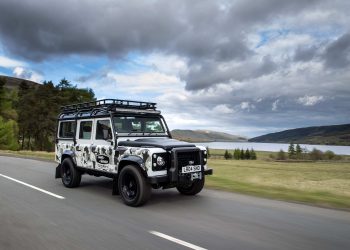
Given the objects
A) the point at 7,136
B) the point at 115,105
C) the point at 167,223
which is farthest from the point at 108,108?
the point at 7,136

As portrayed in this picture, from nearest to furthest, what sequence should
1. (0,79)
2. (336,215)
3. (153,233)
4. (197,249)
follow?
(197,249) < (153,233) < (336,215) < (0,79)

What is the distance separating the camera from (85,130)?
10945 mm

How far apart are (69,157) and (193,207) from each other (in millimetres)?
5072

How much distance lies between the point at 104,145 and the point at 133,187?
1722 mm

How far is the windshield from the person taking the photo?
9828 mm

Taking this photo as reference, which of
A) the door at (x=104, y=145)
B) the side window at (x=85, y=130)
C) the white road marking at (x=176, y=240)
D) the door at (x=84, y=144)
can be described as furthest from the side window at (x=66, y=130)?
the white road marking at (x=176, y=240)

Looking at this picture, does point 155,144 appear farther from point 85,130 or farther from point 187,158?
point 85,130

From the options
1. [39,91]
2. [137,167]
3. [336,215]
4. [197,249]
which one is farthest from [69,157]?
[39,91]

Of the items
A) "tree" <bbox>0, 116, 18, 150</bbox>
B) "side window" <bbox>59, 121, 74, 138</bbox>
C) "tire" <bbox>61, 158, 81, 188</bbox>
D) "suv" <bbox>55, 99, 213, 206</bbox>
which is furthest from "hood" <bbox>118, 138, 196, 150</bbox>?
"tree" <bbox>0, 116, 18, 150</bbox>

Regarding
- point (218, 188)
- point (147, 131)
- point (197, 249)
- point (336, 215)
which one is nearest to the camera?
point (197, 249)

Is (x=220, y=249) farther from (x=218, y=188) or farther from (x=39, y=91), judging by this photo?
(x=39, y=91)

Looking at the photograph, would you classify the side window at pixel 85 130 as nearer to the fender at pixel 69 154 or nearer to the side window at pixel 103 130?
the side window at pixel 103 130

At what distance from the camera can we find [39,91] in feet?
219

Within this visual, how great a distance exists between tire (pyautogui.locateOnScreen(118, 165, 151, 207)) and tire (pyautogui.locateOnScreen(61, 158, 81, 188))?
2.98 m
